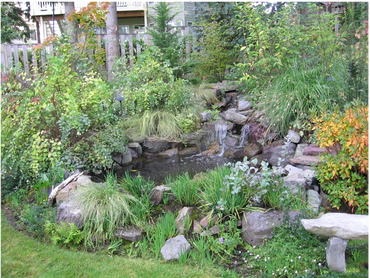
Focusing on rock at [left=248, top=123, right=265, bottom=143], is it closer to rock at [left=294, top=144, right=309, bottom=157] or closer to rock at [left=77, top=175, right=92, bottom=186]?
rock at [left=294, top=144, right=309, bottom=157]

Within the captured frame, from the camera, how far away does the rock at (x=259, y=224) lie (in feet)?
10.4

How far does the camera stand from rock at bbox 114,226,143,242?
342 centimetres

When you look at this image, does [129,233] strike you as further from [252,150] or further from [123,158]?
[252,150]

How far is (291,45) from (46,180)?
533 centimetres

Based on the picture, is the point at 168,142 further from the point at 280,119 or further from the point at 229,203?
the point at 229,203

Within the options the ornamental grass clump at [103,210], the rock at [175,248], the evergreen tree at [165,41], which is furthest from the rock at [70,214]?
the evergreen tree at [165,41]

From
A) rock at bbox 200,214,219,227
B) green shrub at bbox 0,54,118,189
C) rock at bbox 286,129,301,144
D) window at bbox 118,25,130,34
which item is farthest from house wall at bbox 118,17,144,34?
rock at bbox 200,214,219,227

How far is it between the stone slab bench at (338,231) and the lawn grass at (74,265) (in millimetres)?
917

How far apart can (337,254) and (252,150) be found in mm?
3676

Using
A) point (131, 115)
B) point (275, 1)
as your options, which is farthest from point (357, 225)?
point (275, 1)

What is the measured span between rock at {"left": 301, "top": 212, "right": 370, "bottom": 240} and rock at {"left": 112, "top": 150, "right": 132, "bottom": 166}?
4.19 meters

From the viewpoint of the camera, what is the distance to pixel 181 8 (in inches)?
668

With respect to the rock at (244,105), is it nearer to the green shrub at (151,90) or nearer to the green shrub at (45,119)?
the green shrub at (151,90)

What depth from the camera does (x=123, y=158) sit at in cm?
637
